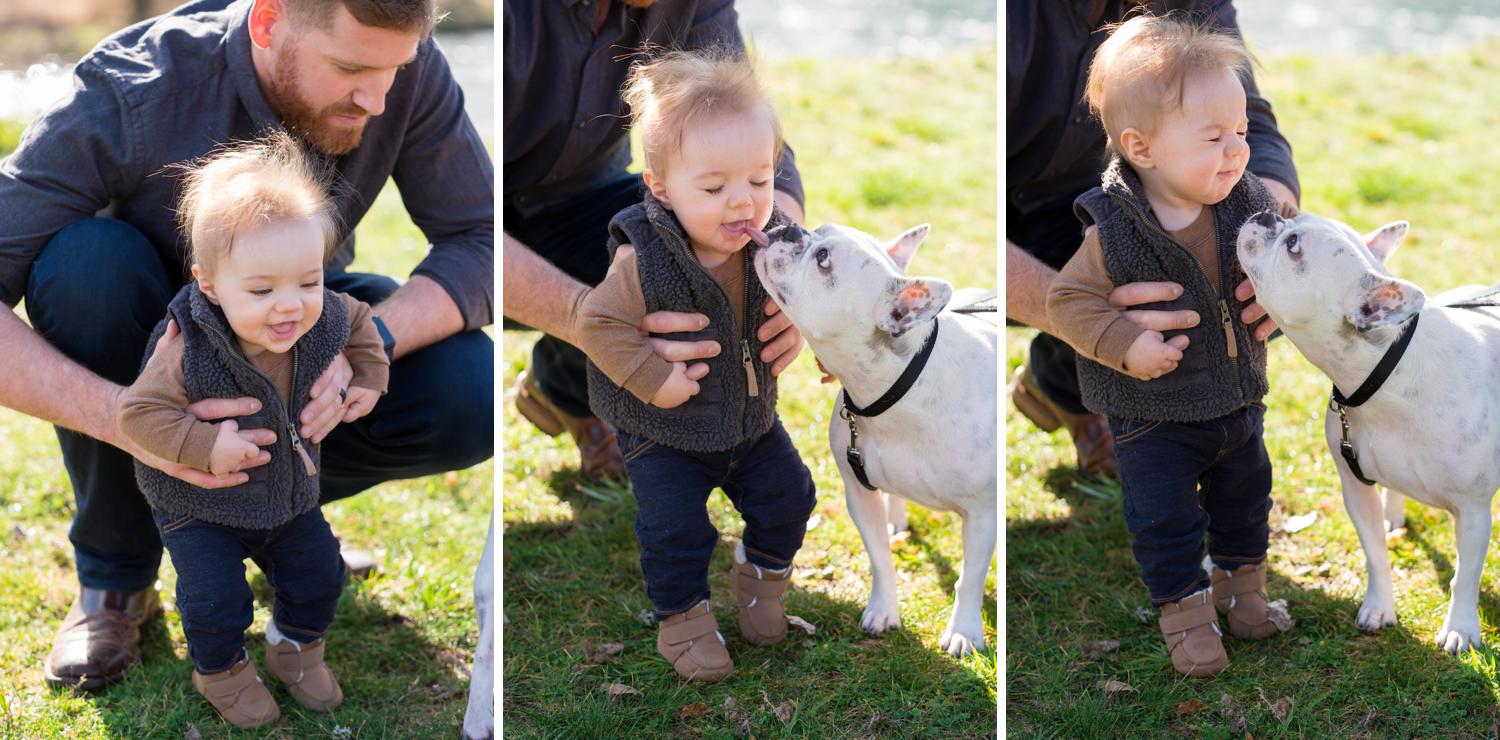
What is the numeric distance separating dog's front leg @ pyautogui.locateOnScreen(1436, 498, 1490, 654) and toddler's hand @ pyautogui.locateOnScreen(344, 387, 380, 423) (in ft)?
8.28

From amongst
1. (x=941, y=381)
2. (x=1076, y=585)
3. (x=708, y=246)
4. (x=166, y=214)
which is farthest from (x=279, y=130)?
(x=1076, y=585)

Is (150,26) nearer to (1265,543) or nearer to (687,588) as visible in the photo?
(687,588)

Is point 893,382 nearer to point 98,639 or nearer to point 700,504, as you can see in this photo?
point 700,504

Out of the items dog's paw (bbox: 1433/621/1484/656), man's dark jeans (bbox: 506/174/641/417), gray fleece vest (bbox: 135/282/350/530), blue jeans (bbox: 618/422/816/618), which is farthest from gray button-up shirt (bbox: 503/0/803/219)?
dog's paw (bbox: 1433/621/1484/656)

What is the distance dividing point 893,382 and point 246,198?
1.47m

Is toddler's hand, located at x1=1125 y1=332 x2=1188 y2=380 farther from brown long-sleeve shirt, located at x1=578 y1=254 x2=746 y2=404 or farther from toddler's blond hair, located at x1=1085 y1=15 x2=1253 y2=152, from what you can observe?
brown long-sleeve shirt, located at x1=578 y1=254 x2=746 y2=404

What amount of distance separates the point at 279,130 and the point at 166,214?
0.36 meters

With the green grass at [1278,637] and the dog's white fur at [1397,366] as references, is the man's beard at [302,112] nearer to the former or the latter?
the green grass at [1278,637]

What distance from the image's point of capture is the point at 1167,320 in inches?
127

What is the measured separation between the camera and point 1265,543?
3.46m

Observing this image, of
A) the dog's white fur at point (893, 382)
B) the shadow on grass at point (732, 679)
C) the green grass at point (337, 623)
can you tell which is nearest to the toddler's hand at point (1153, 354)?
the dog's white fur at point (893, 382)

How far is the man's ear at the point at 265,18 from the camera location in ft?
11.4

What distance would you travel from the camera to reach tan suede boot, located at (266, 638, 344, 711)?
3.63 metres

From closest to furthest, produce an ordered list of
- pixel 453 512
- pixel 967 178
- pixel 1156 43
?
1. pixel 1156 43
2. pixel 453 512
3. pixel 967 178
